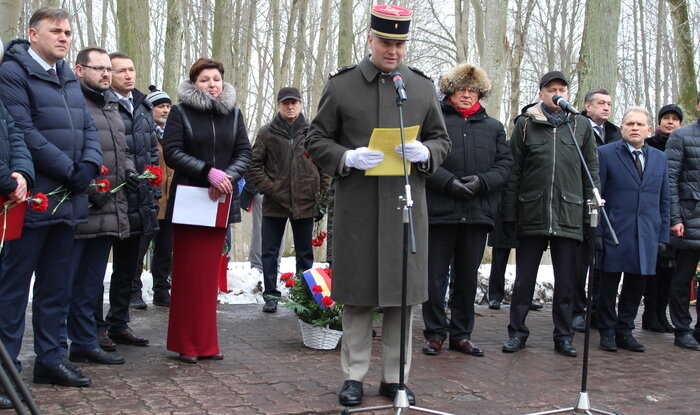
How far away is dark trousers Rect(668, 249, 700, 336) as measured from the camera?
7707 mm

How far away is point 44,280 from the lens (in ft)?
17.0

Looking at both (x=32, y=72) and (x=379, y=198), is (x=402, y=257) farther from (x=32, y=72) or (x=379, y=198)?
(x=32, y=72)

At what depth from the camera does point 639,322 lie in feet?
30.3

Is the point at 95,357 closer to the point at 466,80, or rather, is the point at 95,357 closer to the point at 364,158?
the point at 364,158

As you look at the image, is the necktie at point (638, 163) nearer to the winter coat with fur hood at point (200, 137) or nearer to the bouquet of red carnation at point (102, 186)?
the winter coat with fur hood at point (200, 137)

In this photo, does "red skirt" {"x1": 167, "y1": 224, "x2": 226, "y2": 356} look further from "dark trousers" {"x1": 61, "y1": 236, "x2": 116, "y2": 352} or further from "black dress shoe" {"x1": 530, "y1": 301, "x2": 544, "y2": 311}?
"black dress shoe" {"x1": 530, "y1": 301, "x2": 544, "y2": 311}

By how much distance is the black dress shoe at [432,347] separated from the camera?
6.64 metres

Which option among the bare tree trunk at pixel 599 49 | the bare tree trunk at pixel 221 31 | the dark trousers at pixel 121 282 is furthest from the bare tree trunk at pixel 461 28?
the dark trousers at pixel 121 282

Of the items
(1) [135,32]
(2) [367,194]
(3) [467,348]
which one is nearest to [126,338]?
(2) [367,194]

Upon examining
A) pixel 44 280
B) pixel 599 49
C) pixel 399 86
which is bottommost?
pixel 44 280

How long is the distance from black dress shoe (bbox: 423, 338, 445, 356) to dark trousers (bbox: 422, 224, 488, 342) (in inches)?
1.5

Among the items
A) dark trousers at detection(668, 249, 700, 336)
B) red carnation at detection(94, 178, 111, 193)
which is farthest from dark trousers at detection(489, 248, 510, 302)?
red carnation at detection(94, 178, 111, 193)

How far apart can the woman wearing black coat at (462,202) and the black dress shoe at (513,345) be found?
13.4 inches

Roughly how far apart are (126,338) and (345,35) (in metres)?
12.0
